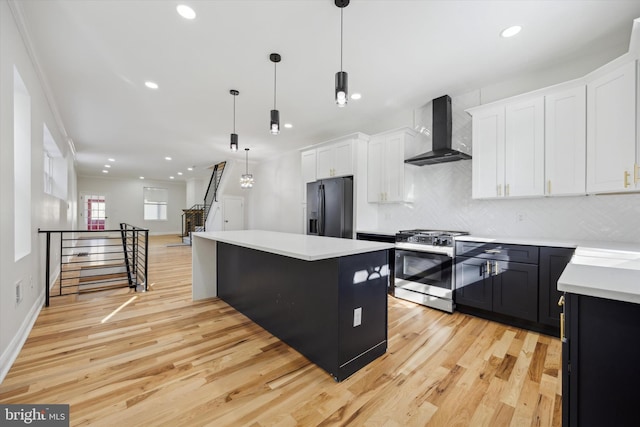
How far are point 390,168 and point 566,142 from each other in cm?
206

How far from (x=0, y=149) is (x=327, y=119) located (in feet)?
13.2

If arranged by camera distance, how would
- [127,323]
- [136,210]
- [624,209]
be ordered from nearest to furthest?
1. [624,209]
2. [127,323]
3. [136,210]

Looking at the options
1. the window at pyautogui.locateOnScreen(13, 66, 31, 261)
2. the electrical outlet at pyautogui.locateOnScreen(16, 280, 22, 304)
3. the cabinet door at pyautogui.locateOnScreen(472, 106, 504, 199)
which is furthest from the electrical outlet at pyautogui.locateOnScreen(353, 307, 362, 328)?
the window at pyautogui.locateOnScreen(13, 66, 31, 261)

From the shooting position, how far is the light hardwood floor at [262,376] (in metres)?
1.56

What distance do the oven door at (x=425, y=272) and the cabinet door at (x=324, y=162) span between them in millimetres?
1946

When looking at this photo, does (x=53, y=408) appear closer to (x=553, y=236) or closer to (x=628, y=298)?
(x=628, y=298)

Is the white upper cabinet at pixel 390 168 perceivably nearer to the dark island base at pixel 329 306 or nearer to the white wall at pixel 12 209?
the dark island base at pixel 329 306

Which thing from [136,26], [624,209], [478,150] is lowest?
[624,209]

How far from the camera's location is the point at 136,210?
1284 centimetres

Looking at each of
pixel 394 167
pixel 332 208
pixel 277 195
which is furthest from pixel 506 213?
pixel 277 195

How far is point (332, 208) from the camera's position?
4.57m

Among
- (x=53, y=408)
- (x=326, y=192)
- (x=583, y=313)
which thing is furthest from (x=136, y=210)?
(x=583, y=313)

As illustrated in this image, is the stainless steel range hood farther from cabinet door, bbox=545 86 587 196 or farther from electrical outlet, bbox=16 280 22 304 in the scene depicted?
electrical outlet, bbox=16 280 22 304

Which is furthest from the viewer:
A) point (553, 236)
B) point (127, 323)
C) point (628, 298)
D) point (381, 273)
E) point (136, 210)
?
point (136, 210)
